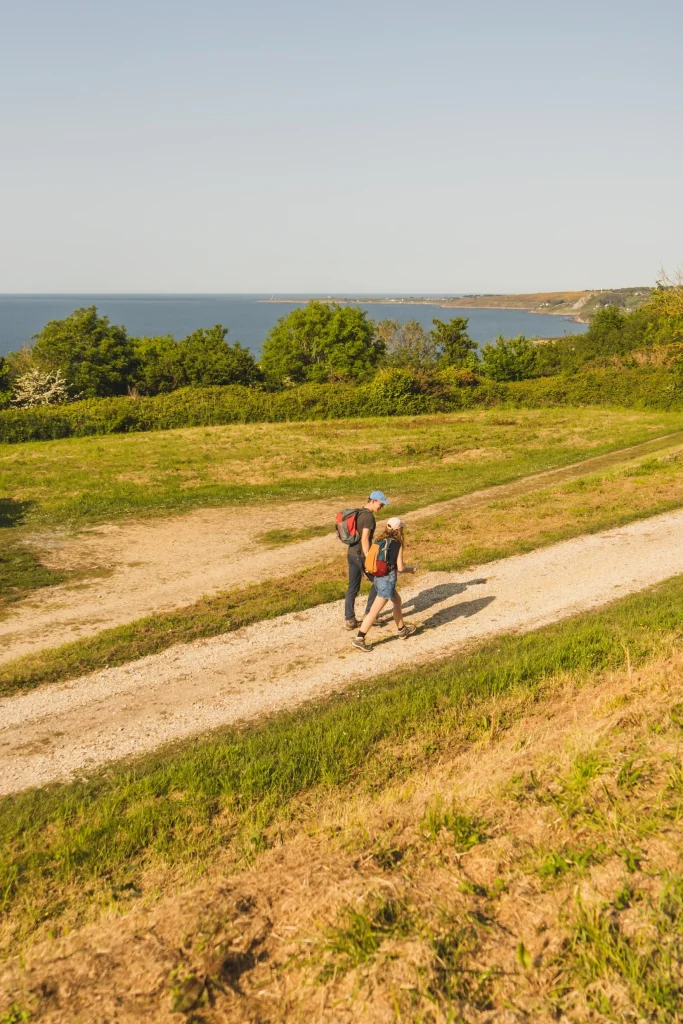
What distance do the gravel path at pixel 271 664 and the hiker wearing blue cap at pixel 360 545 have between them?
0.48 m

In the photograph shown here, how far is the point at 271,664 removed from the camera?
37.4ft

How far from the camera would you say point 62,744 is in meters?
9.33

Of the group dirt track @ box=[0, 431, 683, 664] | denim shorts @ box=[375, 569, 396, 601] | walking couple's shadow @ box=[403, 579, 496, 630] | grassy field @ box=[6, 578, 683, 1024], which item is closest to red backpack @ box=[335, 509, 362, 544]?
denim shorts @ box=[375, 569, 396, 601]

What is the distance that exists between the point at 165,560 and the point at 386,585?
910cm

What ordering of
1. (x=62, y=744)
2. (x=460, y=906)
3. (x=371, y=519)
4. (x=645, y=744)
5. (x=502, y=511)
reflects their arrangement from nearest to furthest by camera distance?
(x=460, y=906) < (x=645, y=744) < (x=62, y=744) < (x=371, y=519) < (x=502, y=511)

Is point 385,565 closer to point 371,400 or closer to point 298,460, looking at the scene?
point 298,460

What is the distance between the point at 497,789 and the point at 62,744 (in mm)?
5718

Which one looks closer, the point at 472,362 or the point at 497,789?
the point at 497,789

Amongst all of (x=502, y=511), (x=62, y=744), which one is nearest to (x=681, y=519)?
(x=502, y=511)

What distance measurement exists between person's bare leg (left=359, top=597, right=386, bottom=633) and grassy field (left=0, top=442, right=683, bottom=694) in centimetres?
246

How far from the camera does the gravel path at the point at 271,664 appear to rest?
9406mm

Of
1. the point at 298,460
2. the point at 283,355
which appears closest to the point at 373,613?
the point at 298,460

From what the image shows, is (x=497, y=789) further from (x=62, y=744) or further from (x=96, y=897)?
(x=62, y=744)

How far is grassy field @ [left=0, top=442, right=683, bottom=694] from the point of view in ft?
39.7
